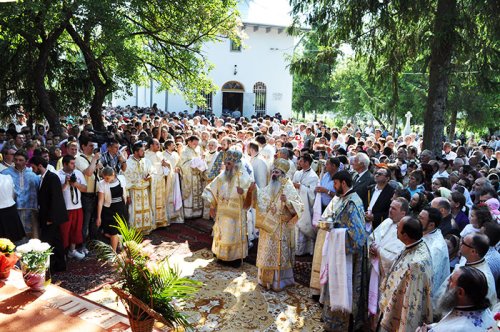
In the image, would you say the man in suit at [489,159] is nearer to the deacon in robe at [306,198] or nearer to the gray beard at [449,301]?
the deacon in robe at [306,198]

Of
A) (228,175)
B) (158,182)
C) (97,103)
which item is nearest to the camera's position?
(228,175)

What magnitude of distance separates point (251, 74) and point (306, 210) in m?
28.5

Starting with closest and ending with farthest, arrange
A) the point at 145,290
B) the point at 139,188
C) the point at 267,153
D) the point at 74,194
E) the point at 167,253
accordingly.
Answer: the point at 145,290 < the point at 74,194 < the point at 167,253 < the point at 139,188 < the point at 267,153

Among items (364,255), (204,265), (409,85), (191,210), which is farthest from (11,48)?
(409,85)

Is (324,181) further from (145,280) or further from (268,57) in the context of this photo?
(268,57)

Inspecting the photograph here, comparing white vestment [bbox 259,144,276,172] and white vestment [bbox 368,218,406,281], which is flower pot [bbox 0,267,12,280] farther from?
white vestment [bbox 259,144,276,172]

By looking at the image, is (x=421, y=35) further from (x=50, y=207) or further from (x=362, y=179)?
(x=50, y=207)

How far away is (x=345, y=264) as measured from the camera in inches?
225

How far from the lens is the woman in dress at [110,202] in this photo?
7859 millimetres

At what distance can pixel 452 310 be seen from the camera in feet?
11.7

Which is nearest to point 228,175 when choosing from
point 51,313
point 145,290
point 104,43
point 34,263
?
point 34,263

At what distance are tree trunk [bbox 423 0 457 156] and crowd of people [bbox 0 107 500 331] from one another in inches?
56.3

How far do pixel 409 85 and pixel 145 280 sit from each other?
2547cm

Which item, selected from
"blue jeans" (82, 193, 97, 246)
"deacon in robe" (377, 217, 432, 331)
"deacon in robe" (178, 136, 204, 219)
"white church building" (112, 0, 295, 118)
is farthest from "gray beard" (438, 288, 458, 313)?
"white church building" (112, 0, 295, 118)
